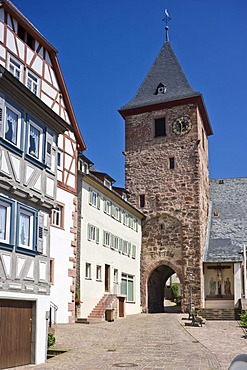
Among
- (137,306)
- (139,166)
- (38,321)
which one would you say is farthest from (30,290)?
(139,166)

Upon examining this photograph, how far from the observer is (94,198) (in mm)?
28406

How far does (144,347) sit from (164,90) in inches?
1091

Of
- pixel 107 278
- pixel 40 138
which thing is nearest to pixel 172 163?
pixel 107 278

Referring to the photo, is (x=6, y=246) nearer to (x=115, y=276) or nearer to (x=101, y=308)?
(x=101, y=308)

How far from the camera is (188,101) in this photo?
38.6 meters

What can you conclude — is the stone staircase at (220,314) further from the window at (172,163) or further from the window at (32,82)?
the window at (32,82)

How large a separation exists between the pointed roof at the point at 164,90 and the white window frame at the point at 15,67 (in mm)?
21611

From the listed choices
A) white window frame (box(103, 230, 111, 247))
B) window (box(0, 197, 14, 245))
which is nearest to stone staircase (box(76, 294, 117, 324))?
white window frame (box(103, 230, 111, 247))

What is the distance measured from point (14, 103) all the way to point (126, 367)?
7.01 m

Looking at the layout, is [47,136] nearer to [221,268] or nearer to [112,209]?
[112,209]

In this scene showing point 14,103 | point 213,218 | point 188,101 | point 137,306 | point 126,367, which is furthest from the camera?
point 213,218

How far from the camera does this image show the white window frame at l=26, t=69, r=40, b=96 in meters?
19.2

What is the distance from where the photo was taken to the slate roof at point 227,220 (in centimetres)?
3681

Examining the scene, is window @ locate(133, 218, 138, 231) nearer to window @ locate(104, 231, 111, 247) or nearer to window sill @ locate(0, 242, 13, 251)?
window @ locate(104, 231, 111, 247)
